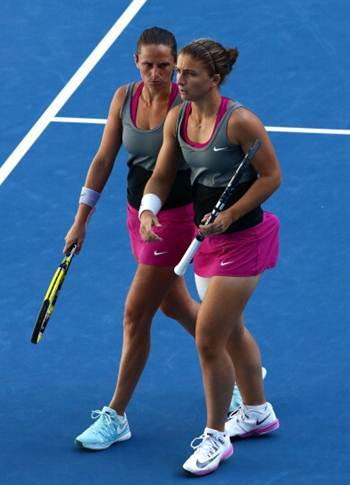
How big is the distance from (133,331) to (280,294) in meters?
1.69

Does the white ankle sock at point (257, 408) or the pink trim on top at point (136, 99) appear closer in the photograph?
the pink trim on top at point (136, 99)

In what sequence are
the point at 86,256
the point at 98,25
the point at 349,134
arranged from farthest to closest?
the point at 98,25, the point at 349,134, the point at 86,256

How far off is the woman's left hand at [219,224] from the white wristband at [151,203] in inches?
13.9

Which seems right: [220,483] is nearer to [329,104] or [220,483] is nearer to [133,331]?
[133,331]

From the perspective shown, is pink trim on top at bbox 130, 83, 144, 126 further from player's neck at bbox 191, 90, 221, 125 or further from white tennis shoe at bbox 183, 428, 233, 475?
white tennis shoe at bbox 183, 428, 233, 475

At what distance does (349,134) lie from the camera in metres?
11.3

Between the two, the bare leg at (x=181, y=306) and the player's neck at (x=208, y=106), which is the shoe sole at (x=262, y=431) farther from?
the player's neck at (x=208, y=106)

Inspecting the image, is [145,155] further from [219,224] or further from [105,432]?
[105,432]

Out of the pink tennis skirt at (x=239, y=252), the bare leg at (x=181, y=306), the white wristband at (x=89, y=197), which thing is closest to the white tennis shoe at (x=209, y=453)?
the bare leg at (x=181, y=306)

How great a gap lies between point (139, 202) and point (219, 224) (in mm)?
781

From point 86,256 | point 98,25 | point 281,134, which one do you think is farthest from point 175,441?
point 98,25

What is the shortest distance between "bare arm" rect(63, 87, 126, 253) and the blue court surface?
3.56 ft

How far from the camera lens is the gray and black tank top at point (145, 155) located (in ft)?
26.1

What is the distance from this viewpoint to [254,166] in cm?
756
